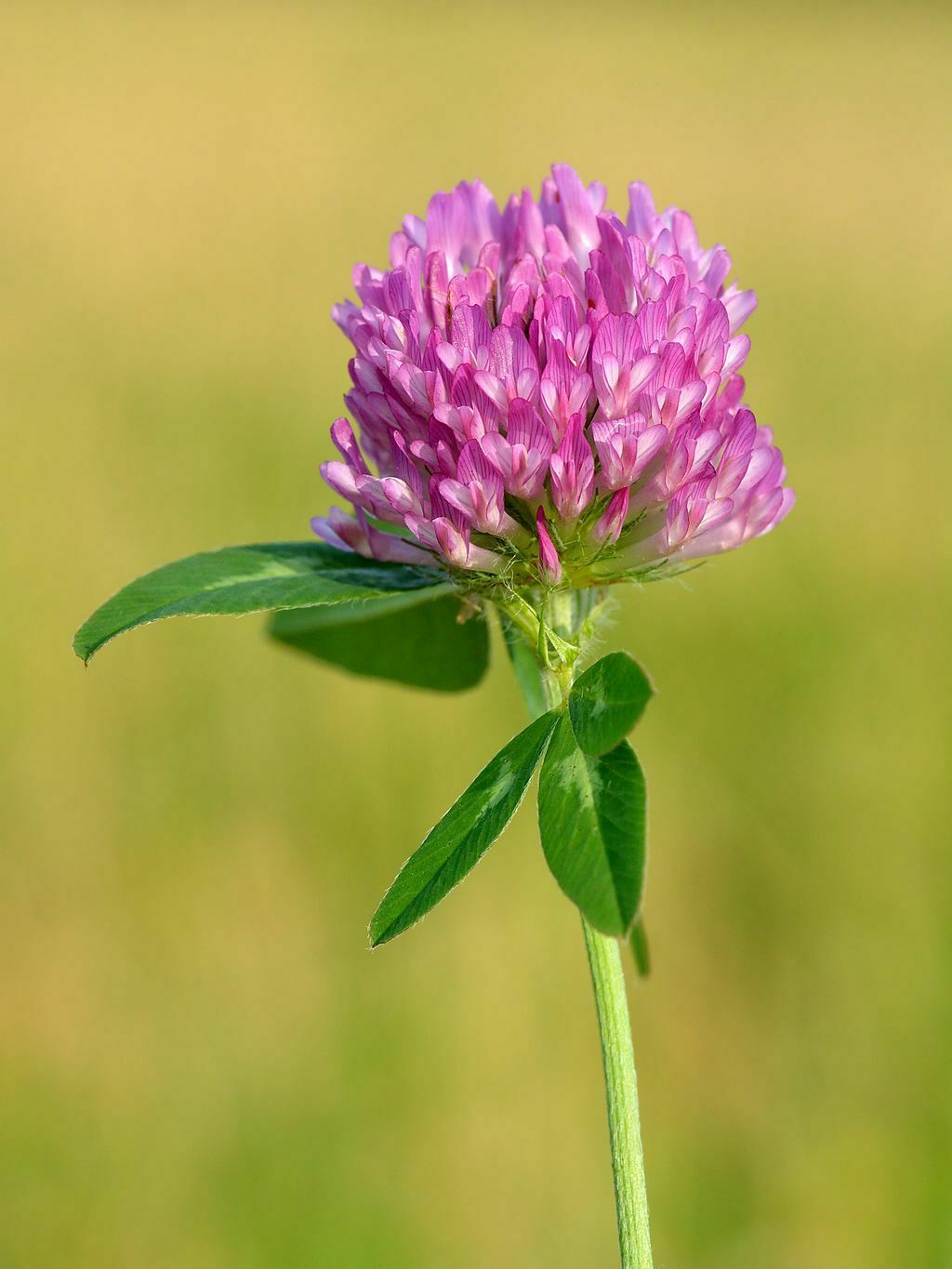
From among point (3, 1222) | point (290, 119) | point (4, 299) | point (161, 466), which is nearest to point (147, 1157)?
point (3, 1222)

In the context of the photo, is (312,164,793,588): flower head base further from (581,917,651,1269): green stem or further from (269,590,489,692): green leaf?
(581,917,651,1269): green stem

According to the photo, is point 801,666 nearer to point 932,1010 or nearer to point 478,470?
point 932,1010

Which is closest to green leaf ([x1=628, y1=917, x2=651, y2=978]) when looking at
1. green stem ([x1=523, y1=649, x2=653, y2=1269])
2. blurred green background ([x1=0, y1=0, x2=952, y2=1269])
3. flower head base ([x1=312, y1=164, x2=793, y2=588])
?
green stem ([x1=523, y1=649, x2=653, y2=1269])

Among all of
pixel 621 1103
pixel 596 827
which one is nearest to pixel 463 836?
pixel 596 827

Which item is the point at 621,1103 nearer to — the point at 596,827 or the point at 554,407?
the point at 596,827

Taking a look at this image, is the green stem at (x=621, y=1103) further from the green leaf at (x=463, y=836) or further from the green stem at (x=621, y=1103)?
the green leaf at (x=463, y=836)

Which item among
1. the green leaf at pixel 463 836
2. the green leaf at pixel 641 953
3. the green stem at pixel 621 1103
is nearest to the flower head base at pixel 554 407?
the green leaf at pixel 463 836

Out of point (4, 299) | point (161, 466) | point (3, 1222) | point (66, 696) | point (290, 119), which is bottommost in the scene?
point (3, 1222)
